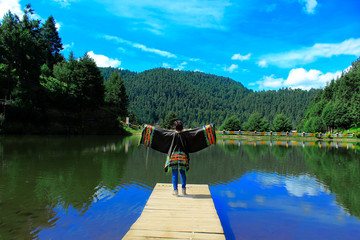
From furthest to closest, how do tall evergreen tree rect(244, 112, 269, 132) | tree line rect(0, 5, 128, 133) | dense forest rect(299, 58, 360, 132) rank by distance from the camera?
tall evergreen tree rect(244, 112, 269, 132) → dense forest rect(299, 58, 360, 132) → tree line rect(0, 5, 128, 133)

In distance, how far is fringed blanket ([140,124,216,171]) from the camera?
→ 285 inches

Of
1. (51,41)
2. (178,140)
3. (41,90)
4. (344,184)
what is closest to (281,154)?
(344,184)

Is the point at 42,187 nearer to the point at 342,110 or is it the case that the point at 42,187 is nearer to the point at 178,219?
the point at 178,219

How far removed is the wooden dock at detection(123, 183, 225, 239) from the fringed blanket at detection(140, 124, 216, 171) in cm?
100

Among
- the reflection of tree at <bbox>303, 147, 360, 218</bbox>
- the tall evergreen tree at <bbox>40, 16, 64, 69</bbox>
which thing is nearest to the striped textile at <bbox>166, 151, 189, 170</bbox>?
the reflection of tree at <bbox>303, 147, 360, 218</bbox>

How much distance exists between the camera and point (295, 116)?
192 metres

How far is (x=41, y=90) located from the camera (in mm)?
43062

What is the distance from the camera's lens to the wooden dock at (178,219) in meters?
4.42

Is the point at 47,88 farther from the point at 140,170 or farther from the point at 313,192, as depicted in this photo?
the point at 313,192

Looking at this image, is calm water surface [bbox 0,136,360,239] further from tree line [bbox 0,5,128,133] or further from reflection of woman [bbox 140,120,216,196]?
tree line [bbox 0,5,128,133]

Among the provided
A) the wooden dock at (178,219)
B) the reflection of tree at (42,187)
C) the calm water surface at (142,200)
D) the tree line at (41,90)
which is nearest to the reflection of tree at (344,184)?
the calm water surface at (142,200)

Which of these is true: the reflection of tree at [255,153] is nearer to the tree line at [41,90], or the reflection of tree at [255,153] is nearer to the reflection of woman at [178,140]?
the reflection of woman at [178,140]

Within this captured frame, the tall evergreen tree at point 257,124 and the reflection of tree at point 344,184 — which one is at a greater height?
the tall evergreen tree at point 257,124

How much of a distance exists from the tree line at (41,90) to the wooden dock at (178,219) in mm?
37911
